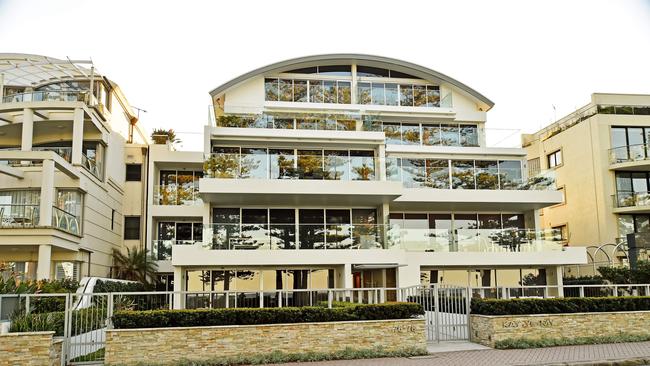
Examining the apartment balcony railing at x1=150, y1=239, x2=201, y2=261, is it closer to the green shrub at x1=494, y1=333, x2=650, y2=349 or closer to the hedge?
the hedge

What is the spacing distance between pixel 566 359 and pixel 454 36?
8.65 m

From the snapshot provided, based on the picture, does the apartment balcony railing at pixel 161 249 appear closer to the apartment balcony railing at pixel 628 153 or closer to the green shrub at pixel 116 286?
the green shrub at pixel 116 286

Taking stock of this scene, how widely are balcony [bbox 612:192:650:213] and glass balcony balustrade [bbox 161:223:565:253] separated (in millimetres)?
7192

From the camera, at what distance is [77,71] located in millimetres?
28469

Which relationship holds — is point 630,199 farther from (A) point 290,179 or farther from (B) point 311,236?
(A) point 290,179

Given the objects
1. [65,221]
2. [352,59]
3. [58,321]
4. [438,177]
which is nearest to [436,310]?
[58,321]

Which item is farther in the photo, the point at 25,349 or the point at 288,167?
the point at 288,167

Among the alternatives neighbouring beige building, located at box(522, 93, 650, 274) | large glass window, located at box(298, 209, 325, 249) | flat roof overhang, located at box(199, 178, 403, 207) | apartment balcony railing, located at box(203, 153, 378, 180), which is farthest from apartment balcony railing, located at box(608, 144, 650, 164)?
large glass window, located at box(298, 209, 325, 249)

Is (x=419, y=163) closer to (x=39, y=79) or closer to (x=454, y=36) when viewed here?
(x=454, y=36)

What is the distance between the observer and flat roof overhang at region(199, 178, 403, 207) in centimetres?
2355

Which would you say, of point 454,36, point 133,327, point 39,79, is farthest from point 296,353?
point 39,79

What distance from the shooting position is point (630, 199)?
103ft

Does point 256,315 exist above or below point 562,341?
above

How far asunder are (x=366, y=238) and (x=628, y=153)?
16.6 m
